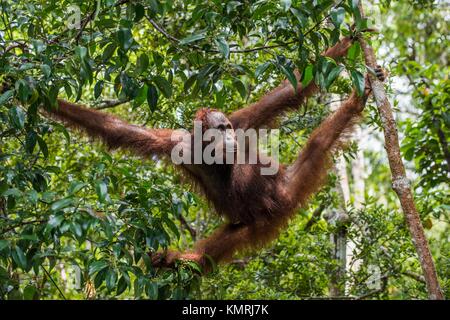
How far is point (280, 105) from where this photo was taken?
16.2 ft

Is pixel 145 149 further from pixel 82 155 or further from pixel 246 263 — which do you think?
pixel 246 263

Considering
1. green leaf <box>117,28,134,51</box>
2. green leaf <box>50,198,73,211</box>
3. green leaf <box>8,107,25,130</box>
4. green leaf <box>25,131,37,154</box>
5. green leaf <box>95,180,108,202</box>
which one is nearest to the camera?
green leaf <box>50,198,73,211</box>

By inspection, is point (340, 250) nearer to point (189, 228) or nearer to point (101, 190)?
point (189, 228)

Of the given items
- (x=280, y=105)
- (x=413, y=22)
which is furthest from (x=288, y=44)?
(x=413, y=22)

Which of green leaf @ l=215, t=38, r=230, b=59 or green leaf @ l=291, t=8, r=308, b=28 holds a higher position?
green leaf @ l=291, t=8, r=308, b=28

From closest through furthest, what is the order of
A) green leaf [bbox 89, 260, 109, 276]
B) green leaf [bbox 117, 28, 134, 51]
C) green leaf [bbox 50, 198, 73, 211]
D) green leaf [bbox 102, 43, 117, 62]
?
green leaf [bbox 50, 198, 73, 211], green leaf [bbox 89, 260, 109, 276], green leaf [bbox 117, 28, 134, 51], green leaf [bbox 102, 43, 117, 62]

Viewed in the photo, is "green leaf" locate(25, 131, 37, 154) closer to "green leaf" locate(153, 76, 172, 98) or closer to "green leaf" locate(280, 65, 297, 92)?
"green leaf" locate(153, 76, 172, 98)

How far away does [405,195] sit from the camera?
3.43 m

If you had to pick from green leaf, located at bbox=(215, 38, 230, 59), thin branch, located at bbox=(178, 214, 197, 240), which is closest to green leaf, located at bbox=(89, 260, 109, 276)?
green leaf, located at bbox=(215, 38, 230, 59)

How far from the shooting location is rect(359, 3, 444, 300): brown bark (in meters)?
3.29

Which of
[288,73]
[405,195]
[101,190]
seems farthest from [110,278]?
[405,195]

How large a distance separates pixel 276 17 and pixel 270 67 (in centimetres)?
29

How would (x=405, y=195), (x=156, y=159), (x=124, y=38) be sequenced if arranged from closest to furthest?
(x=124, y=38), (x=405, y=195), (x=156, y=159)

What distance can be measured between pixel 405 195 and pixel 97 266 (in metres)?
1.80
